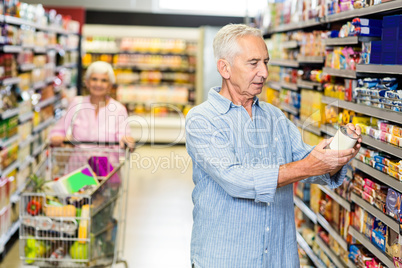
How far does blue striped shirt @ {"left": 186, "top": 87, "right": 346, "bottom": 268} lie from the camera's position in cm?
236

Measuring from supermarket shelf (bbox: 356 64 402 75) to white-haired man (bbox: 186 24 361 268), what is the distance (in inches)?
26.7

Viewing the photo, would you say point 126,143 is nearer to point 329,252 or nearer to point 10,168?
point 329,252

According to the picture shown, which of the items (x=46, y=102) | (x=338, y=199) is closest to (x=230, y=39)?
(x=338, y=199)

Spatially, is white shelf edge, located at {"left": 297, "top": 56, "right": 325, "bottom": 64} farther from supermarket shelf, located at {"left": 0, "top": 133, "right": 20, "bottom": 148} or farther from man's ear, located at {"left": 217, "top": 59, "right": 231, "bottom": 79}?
supermarket shelf, located at {"left": 0, "top": 133, "right": 20, "bottom": 148}

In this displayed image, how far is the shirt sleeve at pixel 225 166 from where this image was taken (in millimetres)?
2176

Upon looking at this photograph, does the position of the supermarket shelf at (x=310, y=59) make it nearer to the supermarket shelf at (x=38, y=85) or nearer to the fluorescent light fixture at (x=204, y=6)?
the supermarket shelf at (x=38, y=85)

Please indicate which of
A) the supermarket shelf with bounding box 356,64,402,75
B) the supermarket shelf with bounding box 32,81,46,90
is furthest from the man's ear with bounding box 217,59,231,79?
the supermarket shelf with bounding box 32,81,46,90

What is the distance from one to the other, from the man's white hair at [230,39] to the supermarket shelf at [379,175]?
984 millimetres

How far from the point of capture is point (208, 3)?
13.0 meters

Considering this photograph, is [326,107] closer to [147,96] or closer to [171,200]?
[171,200]

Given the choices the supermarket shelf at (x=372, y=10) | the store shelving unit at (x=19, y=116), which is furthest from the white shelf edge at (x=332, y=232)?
the store shelving unit at (x=19, y=116)

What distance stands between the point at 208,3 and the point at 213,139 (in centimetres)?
1102

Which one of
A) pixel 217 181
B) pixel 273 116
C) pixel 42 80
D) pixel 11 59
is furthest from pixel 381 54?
pixel 42 80

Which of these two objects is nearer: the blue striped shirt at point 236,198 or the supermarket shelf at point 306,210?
the blue striped shirt at point 236,198
